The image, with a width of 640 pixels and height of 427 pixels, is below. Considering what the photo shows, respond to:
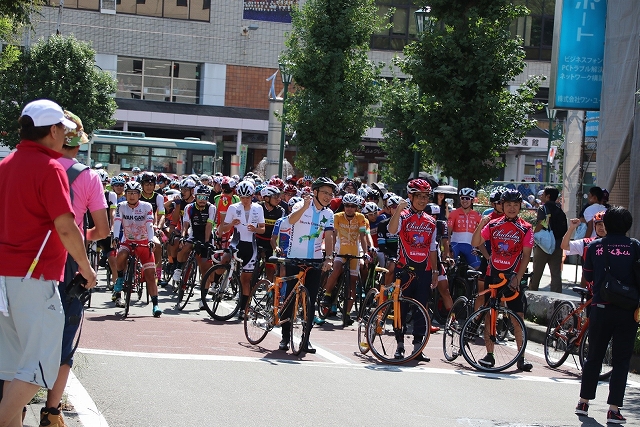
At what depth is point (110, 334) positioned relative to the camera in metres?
11.4

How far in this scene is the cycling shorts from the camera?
14898mm

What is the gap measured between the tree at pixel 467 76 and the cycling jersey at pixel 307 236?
8.43 metres

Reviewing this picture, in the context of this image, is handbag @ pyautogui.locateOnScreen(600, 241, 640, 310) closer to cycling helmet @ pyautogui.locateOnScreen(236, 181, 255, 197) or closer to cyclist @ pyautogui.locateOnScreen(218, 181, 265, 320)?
cyclist @ pyautogui.locateOnScreen(218, 181, 265, 320)

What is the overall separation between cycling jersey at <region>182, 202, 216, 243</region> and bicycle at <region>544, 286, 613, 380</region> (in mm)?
6696

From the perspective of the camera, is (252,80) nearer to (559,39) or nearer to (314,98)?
(314,98)

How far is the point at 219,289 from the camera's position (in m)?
13.7

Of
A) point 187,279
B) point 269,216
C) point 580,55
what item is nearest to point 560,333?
point 269,216

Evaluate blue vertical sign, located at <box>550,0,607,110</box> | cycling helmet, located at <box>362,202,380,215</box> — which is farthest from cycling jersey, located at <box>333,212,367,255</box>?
blue vertical sign, located at <box>550,0,607,110</box>

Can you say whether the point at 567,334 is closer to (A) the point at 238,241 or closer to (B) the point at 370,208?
(B) the point at 370,208

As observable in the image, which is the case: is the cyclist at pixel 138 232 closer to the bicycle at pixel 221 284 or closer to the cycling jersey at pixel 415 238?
the bicycle at pixel 221 284

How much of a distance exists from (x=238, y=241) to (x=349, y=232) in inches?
65.2

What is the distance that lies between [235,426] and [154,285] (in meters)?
6.71

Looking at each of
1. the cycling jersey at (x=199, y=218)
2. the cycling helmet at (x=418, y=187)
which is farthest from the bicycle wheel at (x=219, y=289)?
the cycling helmet at (x=418, y=187)

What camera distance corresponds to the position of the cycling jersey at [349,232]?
543 inches
